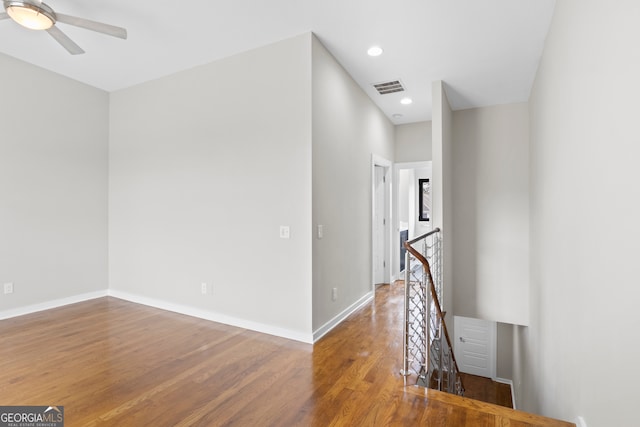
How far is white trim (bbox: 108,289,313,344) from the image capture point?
10.5 ft

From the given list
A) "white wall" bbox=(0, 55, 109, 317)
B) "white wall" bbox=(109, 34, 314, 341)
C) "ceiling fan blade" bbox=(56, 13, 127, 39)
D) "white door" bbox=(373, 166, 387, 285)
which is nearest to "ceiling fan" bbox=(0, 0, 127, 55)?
"ceiling fan blade" bbox=(56, 13, 127, 39)

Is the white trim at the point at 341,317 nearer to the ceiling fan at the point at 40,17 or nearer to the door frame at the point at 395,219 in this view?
the door frame at the point at 395,219

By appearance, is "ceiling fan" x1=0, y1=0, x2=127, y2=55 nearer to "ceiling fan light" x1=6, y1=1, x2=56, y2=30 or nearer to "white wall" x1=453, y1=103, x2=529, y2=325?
"ceiling fan light" x1=6, y1=1, x2=56, y2=30

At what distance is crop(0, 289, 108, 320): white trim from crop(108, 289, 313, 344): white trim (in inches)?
8.0

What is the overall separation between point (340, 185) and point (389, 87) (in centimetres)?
163

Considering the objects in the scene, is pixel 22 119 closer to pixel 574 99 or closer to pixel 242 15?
pixel 242 15

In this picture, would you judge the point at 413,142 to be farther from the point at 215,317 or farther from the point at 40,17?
the point at 40,17

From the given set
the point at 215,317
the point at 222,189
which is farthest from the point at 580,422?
the point at 222,189

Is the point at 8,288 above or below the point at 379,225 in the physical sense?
below

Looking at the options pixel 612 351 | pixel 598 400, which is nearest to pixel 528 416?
pixel 598 400

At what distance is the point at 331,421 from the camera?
194 cm

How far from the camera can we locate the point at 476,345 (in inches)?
219

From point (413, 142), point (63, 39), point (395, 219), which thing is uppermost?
point (63, 39)

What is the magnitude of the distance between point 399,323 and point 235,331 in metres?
1.84
